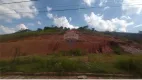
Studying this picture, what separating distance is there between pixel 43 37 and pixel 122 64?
21.0m

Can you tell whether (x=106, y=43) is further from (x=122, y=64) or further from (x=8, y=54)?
(x=122, y=64)

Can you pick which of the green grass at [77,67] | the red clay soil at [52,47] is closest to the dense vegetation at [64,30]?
the red clay soil at [52,47]

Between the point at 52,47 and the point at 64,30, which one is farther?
the point at 64,30

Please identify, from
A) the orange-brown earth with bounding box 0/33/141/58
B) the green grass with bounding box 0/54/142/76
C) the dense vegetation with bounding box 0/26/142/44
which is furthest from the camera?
the dense vegetation with bounding box 0/26/142/44

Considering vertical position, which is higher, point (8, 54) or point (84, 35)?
point (84, 35)

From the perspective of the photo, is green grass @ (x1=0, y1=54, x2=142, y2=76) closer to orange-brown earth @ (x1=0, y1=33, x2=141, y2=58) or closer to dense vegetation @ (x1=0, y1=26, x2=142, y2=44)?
orange-brown earth @ (x1=0, y1=33, x2=141, y2=58)

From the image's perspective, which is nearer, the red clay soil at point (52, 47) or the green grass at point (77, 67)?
the green grass at point (77, 67)

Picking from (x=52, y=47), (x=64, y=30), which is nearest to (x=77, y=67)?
(x=52, y=47)

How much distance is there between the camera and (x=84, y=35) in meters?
31.9

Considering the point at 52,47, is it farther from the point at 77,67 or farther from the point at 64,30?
the point at 77,67

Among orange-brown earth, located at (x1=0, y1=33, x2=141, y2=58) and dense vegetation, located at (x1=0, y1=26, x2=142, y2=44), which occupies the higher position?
dense vegetation, located at (x1=0, y1=26, x2=142, y2=44)

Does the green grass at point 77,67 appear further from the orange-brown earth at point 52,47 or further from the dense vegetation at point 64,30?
the dense vegetation at point 64,30

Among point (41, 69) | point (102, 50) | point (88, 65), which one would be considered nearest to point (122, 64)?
point (88, 65)

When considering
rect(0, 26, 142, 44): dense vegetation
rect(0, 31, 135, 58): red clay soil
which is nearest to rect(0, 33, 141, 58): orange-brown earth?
rect(0, 31, 135, 58): red clay soil
